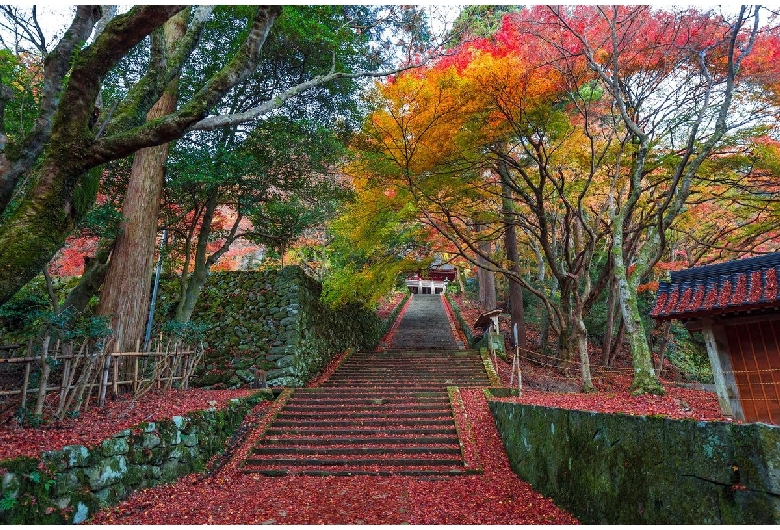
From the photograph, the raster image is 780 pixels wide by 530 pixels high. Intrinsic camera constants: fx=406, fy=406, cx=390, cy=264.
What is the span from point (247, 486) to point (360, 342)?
10682 millimetres

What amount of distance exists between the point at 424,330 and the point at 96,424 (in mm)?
15836

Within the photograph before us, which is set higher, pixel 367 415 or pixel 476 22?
pixel 476 22

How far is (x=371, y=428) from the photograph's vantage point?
24.4ft

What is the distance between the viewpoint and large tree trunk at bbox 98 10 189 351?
696cm

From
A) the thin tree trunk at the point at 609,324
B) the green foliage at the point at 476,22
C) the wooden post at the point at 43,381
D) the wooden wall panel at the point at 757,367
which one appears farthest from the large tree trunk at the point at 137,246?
the thin tree trunk at the point at 609,324

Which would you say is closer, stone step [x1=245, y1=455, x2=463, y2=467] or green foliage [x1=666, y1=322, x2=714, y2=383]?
stone step [x1=245, y1=455, x2=463, y2=467]

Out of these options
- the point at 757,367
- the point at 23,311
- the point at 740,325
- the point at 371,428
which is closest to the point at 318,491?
the point at 371,428

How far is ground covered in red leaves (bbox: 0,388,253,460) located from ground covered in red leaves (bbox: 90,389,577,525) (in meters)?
0.83

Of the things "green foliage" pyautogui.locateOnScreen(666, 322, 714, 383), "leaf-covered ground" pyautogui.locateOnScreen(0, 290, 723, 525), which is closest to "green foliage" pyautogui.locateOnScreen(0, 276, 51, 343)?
"leaf-covered ground" pyautogui.locateOnScreen(0, 290, 723, 525)

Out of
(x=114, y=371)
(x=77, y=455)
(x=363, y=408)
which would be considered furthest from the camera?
(x=363, y=408)

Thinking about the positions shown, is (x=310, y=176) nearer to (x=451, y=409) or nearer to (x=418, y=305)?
(x=451, y=409)

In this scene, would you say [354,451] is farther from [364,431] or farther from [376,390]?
[376,390]

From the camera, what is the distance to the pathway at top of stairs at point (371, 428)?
20.7ft

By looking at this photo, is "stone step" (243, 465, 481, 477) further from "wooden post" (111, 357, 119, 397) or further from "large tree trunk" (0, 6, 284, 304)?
"large tree trunk" (0, 6, 284, 304)
